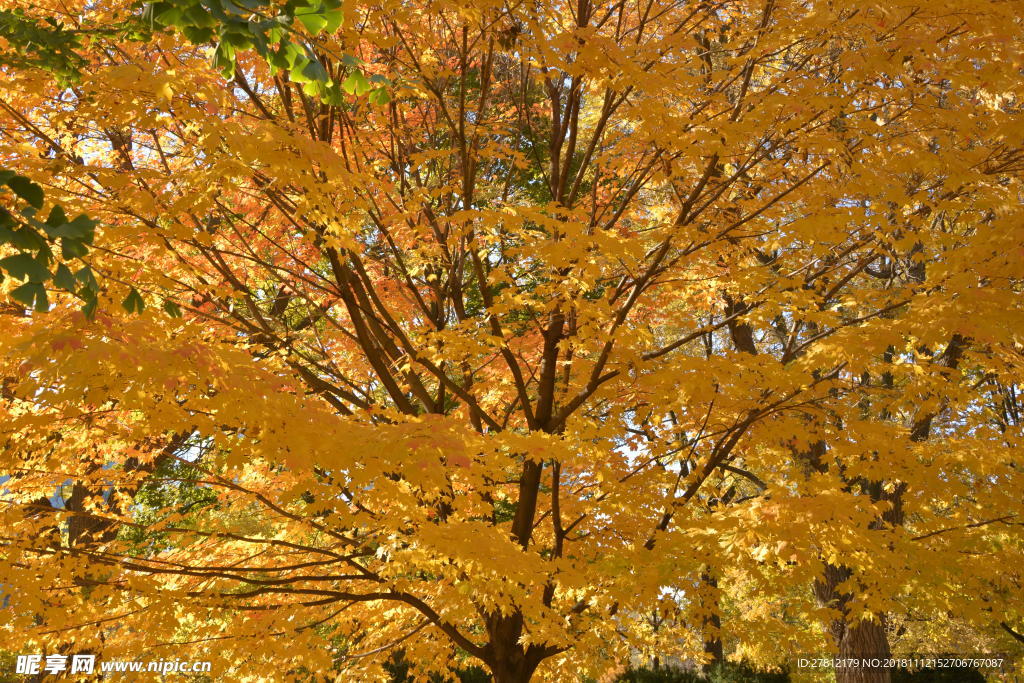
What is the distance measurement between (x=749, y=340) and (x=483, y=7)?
23.5 ft

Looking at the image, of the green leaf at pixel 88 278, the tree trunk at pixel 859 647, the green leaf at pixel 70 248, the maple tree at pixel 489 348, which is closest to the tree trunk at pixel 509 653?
the maple tree at pixel 489 348

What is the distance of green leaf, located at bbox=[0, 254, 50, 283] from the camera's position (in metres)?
1.96

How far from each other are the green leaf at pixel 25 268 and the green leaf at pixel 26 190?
17 centimetres

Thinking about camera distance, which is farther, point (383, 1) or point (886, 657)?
point (886, 657)

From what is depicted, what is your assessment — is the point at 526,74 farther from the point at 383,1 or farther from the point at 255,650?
the point at 255,650

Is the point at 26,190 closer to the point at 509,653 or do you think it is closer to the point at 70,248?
the point at 70,248

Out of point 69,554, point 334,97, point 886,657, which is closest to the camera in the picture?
point 334,97

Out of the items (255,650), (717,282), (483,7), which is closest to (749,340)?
(717,282)

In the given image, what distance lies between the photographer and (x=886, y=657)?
8.84 metres

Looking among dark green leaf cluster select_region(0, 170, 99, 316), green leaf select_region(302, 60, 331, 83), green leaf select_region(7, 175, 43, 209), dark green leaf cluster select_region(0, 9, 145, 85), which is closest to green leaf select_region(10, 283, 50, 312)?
dark green leaf cluster select_region(0, 170, 99, 316)

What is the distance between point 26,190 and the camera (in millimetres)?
2096

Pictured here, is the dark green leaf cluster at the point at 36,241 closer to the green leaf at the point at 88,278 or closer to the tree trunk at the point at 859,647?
the green leaf at the point at 88,278

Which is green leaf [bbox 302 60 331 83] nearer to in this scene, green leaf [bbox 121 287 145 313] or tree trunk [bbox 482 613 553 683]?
green leaf [bbox 121 287 145 313]

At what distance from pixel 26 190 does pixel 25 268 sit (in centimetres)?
29
